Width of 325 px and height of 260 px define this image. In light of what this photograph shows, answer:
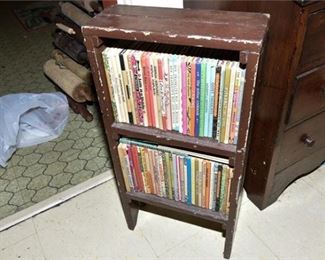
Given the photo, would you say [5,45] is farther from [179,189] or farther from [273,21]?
[273,21]

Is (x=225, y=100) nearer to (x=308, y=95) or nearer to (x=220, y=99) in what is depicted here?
(x=220, y=99)

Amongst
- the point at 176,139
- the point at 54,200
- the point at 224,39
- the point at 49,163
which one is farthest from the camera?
the point at 49,163

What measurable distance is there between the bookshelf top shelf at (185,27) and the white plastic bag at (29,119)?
1.05 meters

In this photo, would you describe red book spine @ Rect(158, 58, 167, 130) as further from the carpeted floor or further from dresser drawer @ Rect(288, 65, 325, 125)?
the carpeted floor

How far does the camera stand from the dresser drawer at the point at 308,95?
983 millimetres

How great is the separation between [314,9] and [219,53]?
0.80 feet

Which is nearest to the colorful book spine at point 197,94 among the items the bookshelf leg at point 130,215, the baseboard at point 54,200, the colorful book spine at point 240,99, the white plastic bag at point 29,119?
the colorful book spine at point 240,99

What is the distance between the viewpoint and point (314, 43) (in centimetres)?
90

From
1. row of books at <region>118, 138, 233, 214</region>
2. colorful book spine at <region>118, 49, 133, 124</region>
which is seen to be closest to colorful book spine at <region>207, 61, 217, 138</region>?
row of books at <region>118, 138, 233, 214</region>

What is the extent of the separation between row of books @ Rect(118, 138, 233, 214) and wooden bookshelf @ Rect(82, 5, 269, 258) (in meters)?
0.03

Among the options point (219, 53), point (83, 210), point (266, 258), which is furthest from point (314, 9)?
point (83, 210)

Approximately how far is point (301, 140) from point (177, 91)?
546 millimetres

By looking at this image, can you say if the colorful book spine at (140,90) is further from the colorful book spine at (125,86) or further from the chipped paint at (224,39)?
the chipped paint at (224,39)

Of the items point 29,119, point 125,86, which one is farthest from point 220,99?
point 29,119
